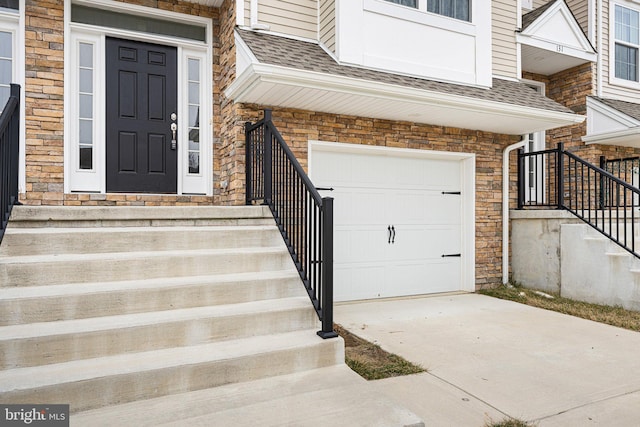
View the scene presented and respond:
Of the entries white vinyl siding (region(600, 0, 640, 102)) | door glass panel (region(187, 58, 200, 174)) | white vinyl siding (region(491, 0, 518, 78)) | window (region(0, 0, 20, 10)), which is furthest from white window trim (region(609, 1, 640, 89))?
window (region(0, 0, 20, 10))

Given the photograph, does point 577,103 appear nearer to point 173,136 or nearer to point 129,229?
point 173,136

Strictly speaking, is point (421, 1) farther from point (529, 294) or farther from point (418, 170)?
point (529, 294)

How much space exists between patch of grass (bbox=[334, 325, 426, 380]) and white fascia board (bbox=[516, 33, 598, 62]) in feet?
18.4

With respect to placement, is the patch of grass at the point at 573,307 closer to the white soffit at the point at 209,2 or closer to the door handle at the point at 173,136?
the door handle at the point at 173,136

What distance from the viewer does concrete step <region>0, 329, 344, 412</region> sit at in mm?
2244

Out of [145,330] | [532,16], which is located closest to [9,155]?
[145,330]

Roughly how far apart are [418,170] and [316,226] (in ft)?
10.4

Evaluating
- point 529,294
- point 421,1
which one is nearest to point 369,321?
point 529,294

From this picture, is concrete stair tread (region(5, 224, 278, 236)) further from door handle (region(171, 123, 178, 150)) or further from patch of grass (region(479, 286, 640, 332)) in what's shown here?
patch of grass (region(479, 286, 640, 332))

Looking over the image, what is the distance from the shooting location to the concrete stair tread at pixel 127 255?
2965 mm

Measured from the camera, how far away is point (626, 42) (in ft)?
27.0

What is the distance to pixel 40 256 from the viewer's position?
3.08 meters

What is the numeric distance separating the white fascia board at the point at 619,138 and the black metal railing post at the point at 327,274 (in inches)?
248

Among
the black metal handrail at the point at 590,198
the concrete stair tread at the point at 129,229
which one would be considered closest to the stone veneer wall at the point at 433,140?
the black metal handrail at the point at 590,198
